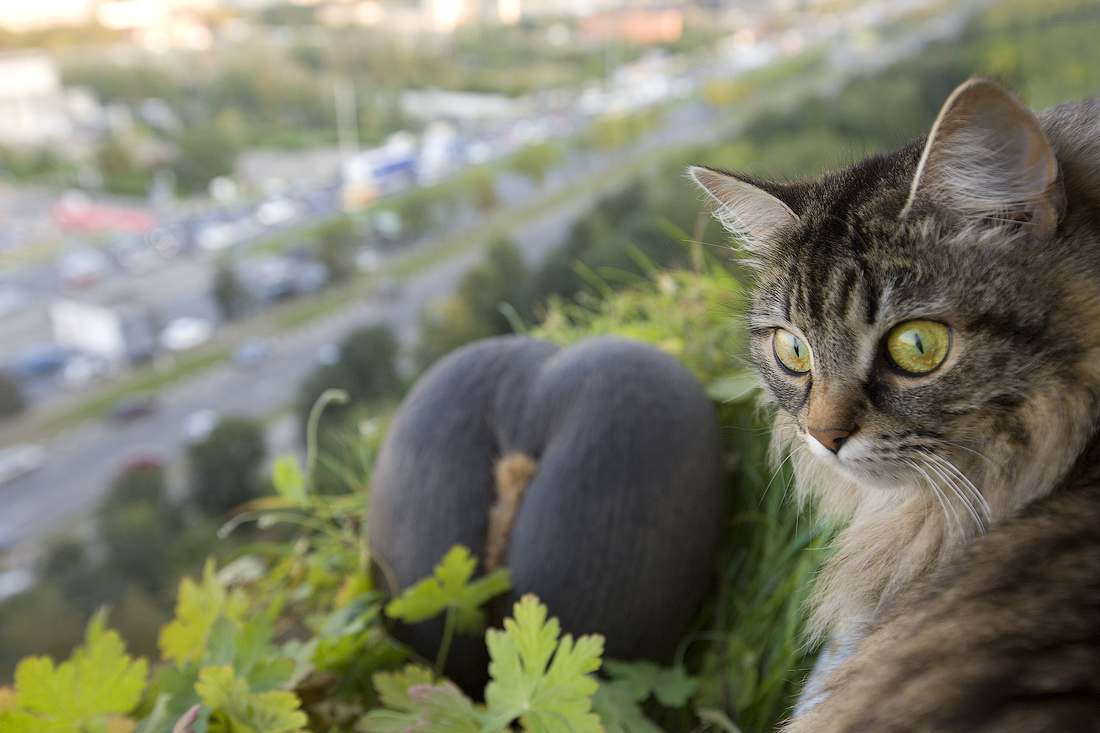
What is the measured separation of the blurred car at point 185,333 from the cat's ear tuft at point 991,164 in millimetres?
1582

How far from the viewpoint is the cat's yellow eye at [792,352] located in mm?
423

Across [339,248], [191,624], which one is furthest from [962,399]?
[339,248]

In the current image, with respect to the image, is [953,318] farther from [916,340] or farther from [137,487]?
[137,487]

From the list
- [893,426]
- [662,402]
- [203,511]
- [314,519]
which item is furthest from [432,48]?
[893,426]

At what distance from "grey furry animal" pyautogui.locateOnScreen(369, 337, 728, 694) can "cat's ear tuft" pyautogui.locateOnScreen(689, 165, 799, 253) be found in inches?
7.8

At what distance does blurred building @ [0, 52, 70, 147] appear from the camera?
5.69 ft

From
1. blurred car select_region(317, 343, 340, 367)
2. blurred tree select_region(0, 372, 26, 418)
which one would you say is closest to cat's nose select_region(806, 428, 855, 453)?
blurred car select_region(317, 343, 340, 367)

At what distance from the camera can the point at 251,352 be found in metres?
1.56

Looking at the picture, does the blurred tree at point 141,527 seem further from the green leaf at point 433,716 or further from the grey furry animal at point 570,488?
the green leaf at point 433,716

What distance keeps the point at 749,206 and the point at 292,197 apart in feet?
5.18

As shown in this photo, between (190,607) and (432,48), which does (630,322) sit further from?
(432,48)

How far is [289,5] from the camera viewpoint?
1.94 metres

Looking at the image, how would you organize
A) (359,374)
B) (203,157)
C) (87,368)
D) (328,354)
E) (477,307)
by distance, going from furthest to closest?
(203,157) < (87,368) < (328,354) < (359,374) < (477,307)

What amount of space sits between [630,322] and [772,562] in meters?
0.49
